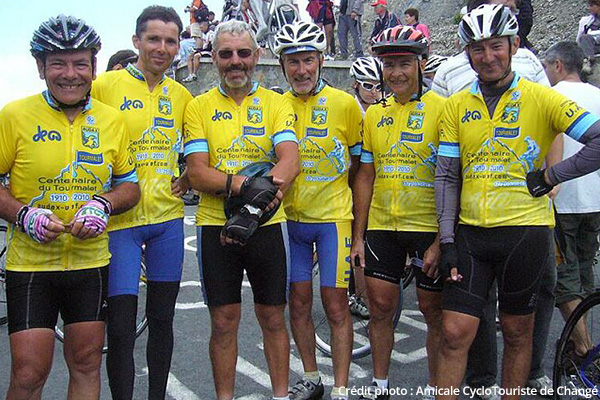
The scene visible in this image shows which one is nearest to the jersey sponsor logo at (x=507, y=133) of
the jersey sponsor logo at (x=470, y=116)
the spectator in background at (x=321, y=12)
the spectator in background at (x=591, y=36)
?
the jersey sponsor logo at (x=470, y=116)

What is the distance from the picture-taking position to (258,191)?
3387 millimetres

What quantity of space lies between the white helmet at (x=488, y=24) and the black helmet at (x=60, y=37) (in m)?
2.11

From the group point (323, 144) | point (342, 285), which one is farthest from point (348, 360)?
point (323, 144)

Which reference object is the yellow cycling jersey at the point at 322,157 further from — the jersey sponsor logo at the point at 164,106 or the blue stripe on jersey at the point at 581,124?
the blue stripe on jersey at the point at 581,124

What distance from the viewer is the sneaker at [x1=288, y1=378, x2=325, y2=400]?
4.15 meters

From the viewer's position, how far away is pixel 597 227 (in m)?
4.66

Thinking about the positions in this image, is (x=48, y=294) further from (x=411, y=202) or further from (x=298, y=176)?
(x=411, y=202)

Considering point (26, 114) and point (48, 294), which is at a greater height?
point (26, 114)

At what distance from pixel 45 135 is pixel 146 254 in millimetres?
1037

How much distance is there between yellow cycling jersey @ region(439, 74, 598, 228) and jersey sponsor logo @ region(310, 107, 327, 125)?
1.07 meters

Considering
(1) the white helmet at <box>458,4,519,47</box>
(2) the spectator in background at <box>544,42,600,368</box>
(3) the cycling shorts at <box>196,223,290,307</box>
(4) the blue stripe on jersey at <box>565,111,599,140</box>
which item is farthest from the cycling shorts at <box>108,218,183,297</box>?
(2) the spectator in background at <box>544,42,600,368</box>

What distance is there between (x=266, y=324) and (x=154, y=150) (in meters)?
1.34

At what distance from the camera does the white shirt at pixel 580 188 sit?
4.56 m

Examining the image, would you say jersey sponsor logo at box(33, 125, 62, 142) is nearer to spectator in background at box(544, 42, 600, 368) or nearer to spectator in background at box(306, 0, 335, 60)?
spectator in background at box(544, 42, 600, 368)
